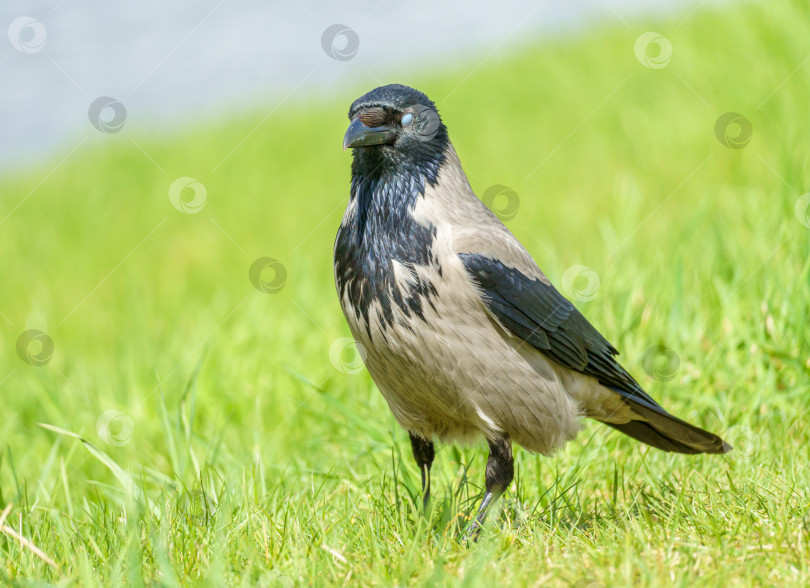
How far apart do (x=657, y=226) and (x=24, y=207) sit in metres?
8.70

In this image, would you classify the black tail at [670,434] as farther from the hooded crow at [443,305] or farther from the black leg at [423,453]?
the black leg at [423,453]

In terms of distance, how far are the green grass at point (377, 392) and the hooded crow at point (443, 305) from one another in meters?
0.24

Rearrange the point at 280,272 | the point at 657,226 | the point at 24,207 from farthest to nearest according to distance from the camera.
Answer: the point at 24,207
the point at 280,272
the point at 657,226

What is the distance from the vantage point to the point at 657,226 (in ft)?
22.0

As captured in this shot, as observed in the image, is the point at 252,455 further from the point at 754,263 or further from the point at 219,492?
the point at 754,263

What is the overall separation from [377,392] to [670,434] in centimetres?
161

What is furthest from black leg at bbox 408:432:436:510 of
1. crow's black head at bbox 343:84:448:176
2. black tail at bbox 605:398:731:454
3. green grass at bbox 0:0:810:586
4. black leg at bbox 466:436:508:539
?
crow's black head at bbox 343:84:448:176

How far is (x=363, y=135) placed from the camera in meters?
3.20

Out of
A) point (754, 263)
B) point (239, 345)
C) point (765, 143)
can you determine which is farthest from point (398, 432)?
point (765, 143)

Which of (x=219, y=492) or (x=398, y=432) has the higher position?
(x=398, y=432)

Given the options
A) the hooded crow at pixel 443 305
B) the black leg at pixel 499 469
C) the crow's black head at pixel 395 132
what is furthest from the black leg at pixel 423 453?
the crow's black head at pixel 395 132

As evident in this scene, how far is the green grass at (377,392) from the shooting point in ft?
9.12

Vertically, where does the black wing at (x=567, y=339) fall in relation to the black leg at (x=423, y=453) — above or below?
above

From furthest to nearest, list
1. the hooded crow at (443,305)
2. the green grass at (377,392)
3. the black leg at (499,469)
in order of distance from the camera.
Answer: the black leg at (499,469), the hooded crow at (443,305), the green grass at (377,392)
